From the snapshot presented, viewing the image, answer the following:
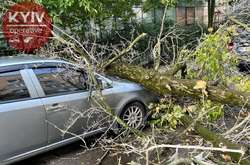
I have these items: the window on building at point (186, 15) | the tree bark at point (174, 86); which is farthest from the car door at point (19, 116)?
the window on building at point (186, 15)

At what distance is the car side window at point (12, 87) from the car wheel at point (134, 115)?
1.75m

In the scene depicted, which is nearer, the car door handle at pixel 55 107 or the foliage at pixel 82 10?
the car door handle at pixel 55 107

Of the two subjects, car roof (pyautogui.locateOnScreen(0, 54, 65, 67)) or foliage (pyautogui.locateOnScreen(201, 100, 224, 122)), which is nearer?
foliage (pyautogui.locateOnScreen(201, 100, 224, 122))

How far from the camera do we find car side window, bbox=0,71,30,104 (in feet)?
15.4

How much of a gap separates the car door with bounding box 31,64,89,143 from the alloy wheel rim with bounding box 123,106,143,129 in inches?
32.3

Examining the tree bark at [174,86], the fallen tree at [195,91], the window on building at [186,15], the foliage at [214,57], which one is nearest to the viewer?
the fallen tree at [195,91]

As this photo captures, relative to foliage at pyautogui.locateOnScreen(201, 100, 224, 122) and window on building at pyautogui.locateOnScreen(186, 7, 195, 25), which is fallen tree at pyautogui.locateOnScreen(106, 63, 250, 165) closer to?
foliage at pyautogui.locateOnScreen(201, 100, 224, 122)

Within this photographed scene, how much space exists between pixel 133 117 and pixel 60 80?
4.69ft

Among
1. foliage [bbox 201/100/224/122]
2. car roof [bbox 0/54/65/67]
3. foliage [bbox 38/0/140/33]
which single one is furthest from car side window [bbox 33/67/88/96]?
foliage [bbox 38/0/140/33]

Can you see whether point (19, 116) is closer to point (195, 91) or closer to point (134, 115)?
point (134, 115)

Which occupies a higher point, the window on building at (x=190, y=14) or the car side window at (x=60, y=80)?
the window on building at (x=190, y=14)

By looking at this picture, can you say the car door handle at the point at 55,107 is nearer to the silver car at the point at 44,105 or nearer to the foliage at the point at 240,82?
the silver car at the point at 44,105

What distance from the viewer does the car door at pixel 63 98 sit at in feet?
16.6

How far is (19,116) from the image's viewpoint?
4699mm
